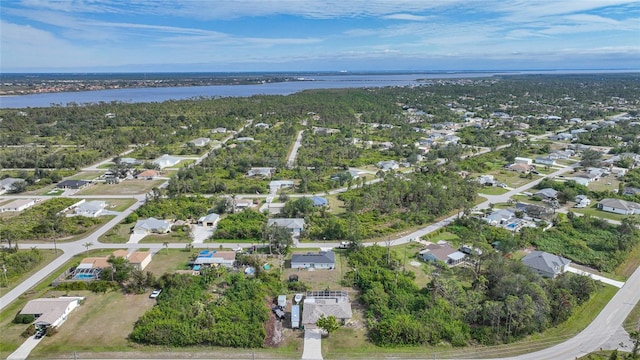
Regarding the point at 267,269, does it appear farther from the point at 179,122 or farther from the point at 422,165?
the point at 179,122

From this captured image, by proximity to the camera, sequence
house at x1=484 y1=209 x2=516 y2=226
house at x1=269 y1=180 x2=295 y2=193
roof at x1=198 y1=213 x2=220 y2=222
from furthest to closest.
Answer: house at x1=269 y1=180 x2=295 y2=193 → house at x1=484 y1=209 x2=516 y2=226 → roof at x1=198 y1=213 x2=220 y2=222

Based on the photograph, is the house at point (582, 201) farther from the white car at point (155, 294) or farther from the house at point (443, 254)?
the white car at point (155, 294)

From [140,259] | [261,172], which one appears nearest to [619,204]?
[261,172]

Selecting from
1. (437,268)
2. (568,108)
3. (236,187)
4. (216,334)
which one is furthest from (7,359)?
(568,108)

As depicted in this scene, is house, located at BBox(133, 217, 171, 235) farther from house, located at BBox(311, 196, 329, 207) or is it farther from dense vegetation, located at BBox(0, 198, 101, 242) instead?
house, located at BBox(311, 196, 329, 207)

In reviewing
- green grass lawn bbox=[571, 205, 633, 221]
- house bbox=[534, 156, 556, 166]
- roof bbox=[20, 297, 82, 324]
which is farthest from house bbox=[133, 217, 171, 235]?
house bbox=[534, 156, 556, 166]

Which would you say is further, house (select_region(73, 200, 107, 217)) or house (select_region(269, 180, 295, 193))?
house (select_region(269, 180, 295, 193))
